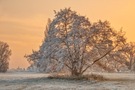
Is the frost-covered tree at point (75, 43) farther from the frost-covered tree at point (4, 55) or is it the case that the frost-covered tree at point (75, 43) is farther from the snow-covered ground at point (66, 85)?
the frost-covered tree at point (4, 55)

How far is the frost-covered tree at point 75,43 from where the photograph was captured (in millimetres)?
44219

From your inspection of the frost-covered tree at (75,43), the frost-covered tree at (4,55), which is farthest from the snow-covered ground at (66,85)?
the frost-covered tree at (4,55)

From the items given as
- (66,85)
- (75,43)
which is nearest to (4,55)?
(75,43)

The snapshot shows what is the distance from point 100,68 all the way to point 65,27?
7.66m

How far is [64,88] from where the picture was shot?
2986cm

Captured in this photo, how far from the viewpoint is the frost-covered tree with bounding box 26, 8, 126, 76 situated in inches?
1741

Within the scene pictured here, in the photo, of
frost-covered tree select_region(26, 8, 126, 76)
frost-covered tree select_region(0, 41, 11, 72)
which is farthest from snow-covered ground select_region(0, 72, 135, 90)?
frost-covered tree select_region(0, 41, 11, 72)

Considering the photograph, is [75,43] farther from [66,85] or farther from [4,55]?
[4,55]

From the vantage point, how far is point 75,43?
4406 cm

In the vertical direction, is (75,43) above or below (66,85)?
above

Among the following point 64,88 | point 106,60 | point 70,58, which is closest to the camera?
point 64,88

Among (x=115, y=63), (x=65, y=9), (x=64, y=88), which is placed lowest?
(x=64, y=88)

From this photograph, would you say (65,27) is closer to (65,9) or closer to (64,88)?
(65,9)

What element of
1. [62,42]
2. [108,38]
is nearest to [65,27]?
[62,42]
